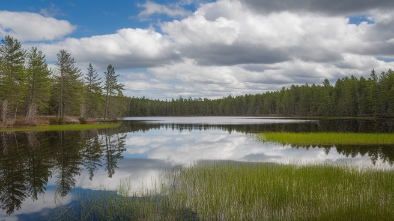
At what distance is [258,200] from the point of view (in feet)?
35.1

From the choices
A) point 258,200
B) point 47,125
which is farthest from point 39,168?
point 47,125

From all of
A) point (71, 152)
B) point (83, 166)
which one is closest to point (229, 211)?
point (83, 166)

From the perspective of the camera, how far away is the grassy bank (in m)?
9.42

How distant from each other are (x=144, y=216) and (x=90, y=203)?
3025 millimetres

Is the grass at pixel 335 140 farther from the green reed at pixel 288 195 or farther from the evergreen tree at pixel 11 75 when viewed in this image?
the evergreen tree at pixel 11 75

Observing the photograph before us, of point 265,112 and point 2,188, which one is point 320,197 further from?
point 265,112

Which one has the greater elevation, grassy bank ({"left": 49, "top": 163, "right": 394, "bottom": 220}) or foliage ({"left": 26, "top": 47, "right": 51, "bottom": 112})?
foliage ({"left": 26, "top": 47, "right": 51, "bottom": 112})

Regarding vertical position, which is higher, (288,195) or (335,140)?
(335,140)

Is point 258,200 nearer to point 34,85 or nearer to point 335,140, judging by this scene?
point 335,140

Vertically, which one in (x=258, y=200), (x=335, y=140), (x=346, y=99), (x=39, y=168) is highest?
(x=346, y=99)

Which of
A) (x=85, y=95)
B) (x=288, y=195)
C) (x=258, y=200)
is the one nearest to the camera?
(x=258, y=200)

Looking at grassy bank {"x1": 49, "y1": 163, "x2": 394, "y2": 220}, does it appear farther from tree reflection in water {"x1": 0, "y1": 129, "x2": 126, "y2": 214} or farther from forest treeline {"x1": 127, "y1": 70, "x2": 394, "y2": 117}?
forest treeline {"x1": 127, "y1": 70, "x2": 394, "y2": 117}

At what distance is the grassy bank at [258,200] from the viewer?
9.42 metres

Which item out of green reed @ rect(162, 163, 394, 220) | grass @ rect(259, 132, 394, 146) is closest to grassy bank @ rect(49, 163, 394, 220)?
green reed @ rect(162, 163, 394, 220)
